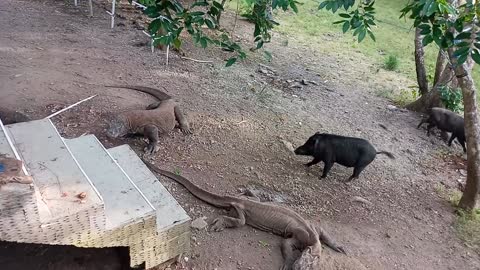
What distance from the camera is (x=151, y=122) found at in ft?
16.9

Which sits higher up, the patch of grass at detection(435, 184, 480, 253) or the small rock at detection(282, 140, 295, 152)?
the patch of grass at detection(435, 184, 480, 253)

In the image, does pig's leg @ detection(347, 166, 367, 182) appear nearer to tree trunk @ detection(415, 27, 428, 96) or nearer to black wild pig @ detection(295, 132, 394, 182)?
black wild pig @ detection(295, 132, 394, 182)

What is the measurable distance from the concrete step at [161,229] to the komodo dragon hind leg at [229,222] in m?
0.85

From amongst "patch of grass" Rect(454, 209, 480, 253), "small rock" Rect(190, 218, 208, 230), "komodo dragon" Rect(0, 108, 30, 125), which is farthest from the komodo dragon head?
"patch of grass" Rect(454, 209, 480, 253)

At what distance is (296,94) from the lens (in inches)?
291

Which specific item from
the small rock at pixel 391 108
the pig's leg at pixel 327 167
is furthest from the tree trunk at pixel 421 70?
the pig's leg at pixel 327 167

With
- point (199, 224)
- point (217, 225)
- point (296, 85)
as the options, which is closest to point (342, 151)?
point (217, 225)

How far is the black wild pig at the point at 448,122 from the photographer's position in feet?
21.2

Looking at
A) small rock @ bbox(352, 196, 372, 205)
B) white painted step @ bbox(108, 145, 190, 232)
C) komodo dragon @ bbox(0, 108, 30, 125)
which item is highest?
white painted step @ bbox(108, 145, 190, 232)

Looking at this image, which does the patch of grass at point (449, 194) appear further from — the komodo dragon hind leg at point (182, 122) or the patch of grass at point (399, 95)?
the komodo dragon hind leg at point (182, 122)

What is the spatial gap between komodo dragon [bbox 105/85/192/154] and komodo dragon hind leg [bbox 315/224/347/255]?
200 cm

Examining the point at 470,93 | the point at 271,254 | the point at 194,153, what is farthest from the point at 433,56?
the point at 271,254

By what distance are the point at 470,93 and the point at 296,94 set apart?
313 centimetres

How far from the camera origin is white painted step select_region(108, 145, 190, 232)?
9.14 ft
